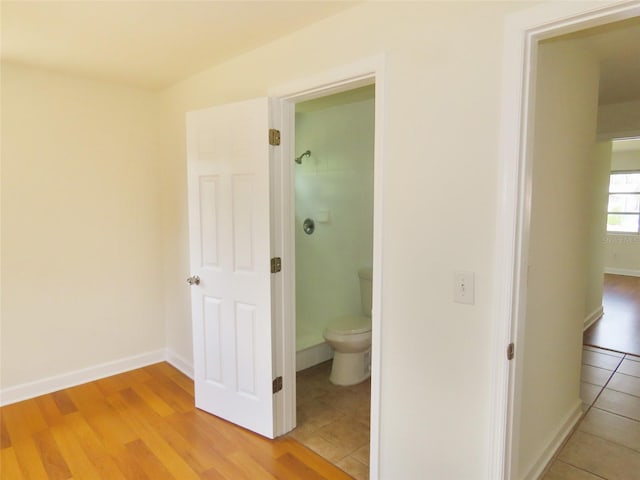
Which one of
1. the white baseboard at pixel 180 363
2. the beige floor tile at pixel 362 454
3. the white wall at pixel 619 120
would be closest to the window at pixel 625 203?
the white wall at pixel 619 120

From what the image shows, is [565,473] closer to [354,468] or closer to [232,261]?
[354,468]

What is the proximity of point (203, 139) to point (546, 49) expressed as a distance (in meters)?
1.94

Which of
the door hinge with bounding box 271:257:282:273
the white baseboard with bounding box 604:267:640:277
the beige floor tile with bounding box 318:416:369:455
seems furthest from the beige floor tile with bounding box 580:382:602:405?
the white baseboard with bounding box 604:267:640:277

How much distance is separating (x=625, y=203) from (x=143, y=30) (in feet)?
29.0

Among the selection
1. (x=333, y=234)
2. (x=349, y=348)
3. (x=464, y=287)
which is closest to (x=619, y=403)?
(x=349, y=348)

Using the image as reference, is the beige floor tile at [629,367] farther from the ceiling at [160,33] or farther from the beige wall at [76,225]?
the beige wall at [76,225]

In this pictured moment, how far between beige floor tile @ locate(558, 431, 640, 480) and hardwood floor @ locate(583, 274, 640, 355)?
1907mm

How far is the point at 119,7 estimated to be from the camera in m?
1.81

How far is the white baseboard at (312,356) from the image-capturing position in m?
3.33

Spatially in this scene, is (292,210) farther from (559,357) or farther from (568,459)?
(568,459)

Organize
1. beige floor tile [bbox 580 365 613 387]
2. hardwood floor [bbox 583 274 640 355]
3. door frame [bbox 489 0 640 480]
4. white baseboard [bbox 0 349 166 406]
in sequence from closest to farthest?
Result: door frame [bbox 489 0 640 480], white baseboard [bbox 0 349 166 406], beige floor tile [bbox 580 365 613 387], hardwood floor [bbox 583 274 640 355]

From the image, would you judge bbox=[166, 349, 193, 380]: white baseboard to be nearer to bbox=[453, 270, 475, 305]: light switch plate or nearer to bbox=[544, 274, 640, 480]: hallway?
bbox=[453, 270, 475, 305]: light switch plate

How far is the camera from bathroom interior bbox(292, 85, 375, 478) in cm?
313

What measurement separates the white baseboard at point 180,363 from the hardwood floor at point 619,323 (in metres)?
3.89
